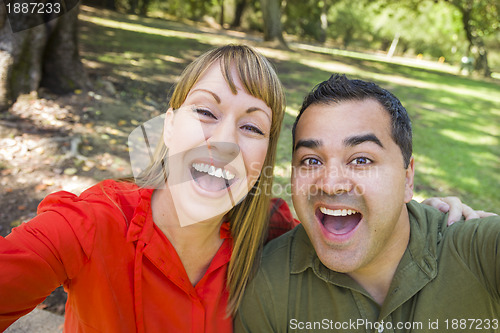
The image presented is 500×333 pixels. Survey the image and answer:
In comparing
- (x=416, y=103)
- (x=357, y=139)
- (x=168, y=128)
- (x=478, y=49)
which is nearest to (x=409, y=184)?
(x=357, y=139)

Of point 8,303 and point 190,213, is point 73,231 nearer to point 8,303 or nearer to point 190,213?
point 8,303

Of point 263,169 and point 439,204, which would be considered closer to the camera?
point 263,169

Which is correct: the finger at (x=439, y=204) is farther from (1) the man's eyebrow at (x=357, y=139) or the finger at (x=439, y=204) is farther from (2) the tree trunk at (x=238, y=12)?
(2) the tree trunk at (x=238, y=12)

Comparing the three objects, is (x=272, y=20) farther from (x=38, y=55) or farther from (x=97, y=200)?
(x=97, y=200)

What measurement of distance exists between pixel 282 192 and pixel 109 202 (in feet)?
11.0

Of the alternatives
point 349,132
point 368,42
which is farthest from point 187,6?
point 349,132

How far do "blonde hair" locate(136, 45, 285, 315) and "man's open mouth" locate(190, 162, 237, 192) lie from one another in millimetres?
263

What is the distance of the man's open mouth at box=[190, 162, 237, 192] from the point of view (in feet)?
6.58

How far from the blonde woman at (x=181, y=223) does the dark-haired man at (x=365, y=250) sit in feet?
0.79

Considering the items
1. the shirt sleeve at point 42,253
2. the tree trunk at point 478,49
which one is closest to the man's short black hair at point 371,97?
the shirt sleeve at point 42,253

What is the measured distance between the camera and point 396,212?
6.89 ft

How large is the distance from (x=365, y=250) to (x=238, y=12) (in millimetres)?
32683

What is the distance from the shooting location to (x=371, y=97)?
7.53 ft

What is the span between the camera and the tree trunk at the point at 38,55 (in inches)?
223
